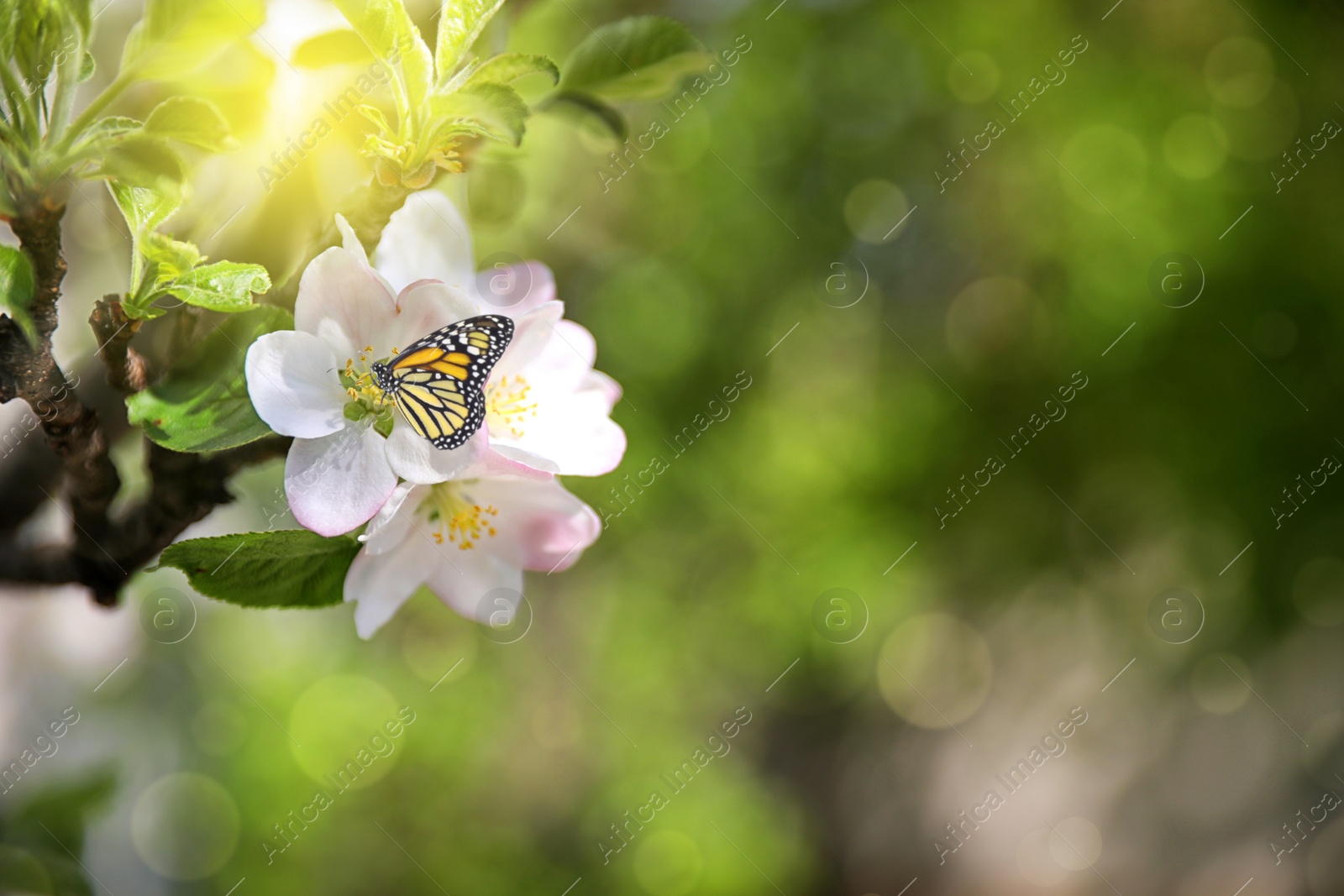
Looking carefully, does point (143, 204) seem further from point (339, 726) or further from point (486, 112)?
point (339, 726)

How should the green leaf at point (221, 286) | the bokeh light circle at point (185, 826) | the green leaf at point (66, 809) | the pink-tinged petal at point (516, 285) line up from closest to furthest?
the green leaf at point (221, 286) → the pink-tinged petal at point (516, 285) → the green leaf at point (66, 809) → the bokeh light circle at point (185, 826)

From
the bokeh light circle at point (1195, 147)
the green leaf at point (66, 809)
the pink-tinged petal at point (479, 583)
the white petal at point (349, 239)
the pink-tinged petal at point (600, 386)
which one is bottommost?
the green leaf at point (66, 809)

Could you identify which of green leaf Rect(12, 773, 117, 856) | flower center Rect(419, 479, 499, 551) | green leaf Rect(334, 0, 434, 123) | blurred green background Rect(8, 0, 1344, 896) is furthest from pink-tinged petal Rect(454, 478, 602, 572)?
blurred green background Rect(8, 0, 1344, 896)

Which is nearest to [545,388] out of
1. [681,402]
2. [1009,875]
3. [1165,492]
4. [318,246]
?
[318,246]

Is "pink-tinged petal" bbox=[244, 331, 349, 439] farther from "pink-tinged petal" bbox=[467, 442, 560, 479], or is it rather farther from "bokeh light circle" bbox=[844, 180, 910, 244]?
"bokeh light circle" bbox=[844, 180, 910, 244]

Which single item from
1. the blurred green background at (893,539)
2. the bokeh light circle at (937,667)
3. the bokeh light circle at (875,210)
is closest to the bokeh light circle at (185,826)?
the blurred green background at (893,539)

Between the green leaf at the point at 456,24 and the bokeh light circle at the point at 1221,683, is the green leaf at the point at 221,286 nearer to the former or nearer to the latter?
the green leaf at the point at 456,24
